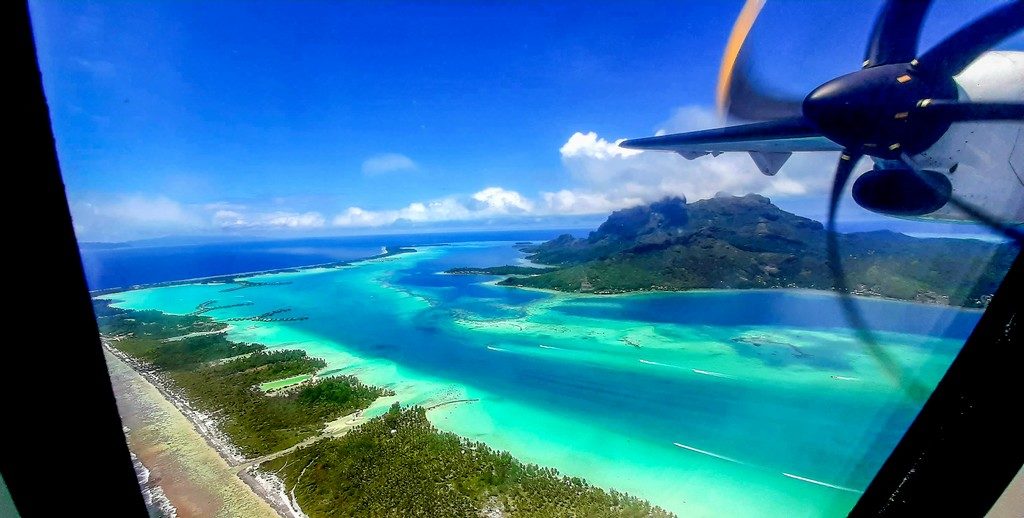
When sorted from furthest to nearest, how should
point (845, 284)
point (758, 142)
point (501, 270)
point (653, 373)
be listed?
point (501, 270)
point (653, 373)
point (758, 142)
point (845, 284)

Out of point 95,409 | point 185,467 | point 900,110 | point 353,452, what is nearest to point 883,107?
point 900,110

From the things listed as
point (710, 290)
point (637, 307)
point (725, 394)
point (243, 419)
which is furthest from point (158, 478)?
point (710, 290)

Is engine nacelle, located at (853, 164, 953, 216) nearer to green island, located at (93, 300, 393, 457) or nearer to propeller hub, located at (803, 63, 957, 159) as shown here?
propeller hub, located at (803, 63, 957, 159)

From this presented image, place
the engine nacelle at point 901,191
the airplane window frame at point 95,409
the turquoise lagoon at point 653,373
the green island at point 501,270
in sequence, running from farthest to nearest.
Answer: the green island at point 501,270
the turquoise lagoon at point 653,373
the engine nacelle at point 901,191
the airplane window frame at point 95,409

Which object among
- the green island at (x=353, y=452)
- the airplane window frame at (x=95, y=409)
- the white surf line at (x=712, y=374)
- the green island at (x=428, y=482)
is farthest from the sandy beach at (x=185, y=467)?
the white surf line at (x=712, y=374)

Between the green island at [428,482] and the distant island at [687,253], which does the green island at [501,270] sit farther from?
the green island at [428,482]

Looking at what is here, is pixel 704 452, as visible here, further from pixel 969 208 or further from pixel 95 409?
pixel 95 409
